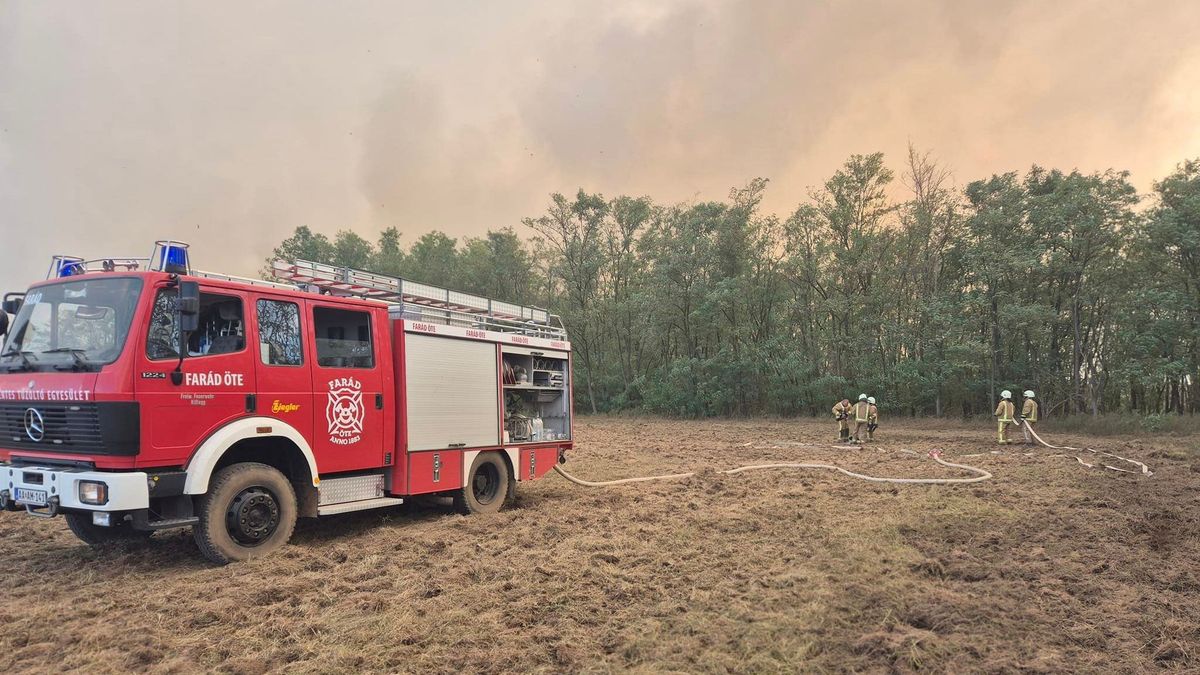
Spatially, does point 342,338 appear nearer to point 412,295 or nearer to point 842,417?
point 412,295

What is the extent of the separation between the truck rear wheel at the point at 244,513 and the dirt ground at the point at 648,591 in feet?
0.64

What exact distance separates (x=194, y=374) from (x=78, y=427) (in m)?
0.95

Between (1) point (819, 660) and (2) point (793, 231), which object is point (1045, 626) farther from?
(2) point (793, 231)

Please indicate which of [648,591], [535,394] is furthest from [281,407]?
[535,394]

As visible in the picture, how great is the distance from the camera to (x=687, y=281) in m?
34.0

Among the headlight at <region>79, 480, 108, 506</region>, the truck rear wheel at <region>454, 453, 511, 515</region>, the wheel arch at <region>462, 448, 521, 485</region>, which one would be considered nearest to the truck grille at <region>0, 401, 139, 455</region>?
the headlight at <region>79, 480, 108, 506</region>

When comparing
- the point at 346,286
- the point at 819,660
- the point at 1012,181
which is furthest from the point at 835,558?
the point at 1012,181

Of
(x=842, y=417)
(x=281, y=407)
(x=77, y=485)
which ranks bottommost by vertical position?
(x=842, y=417)

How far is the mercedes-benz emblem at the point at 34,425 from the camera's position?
571 centimetres

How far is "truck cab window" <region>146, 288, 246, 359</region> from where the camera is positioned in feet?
18.8

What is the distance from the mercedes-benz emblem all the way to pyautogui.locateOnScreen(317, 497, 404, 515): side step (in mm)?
2456

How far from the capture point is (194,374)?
5863 millimetres

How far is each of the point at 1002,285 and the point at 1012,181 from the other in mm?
4095

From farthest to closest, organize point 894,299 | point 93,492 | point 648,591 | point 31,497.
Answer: point 894,299
point 31,497
point 648,591
point 93,492
